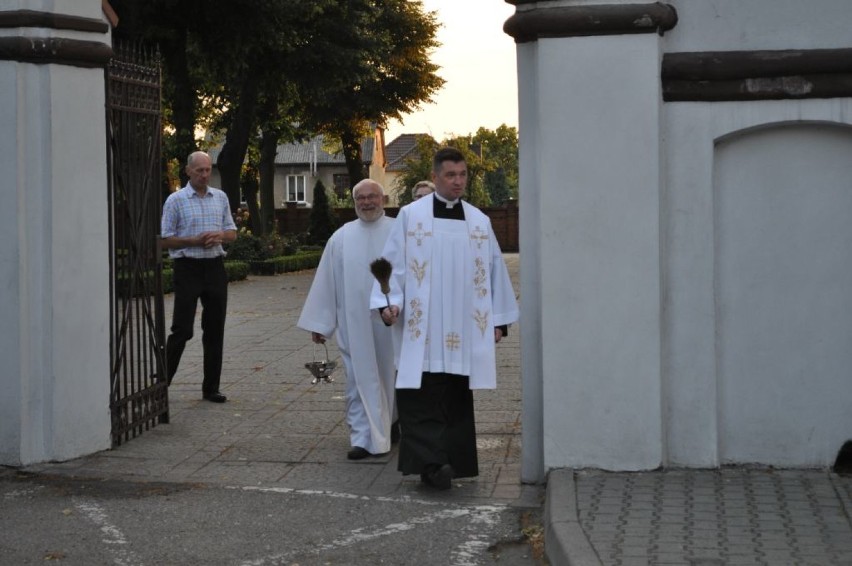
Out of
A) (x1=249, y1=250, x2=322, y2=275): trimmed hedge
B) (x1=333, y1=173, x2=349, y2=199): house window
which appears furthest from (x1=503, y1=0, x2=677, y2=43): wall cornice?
(x1=333, y1=173, x2=349, y2=199): house window

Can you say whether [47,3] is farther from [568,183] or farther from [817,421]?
[817,421]

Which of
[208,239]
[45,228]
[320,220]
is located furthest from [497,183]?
[45,228]

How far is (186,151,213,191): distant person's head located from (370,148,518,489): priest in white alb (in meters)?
3.48

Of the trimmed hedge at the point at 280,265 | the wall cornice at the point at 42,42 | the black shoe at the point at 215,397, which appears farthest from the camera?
the trimmed hedge at the point at 280,265

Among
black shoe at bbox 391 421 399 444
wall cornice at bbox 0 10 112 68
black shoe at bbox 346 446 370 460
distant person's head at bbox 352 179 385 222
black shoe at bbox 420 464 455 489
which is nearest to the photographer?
black shoe at bbox 420 464 455 489

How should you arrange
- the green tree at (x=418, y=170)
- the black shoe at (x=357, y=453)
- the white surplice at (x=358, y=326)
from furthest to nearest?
the green tree at (x=418, y=170) < the white surplice at (x=358, y=326) < the black shoe at (x=357, y=453)

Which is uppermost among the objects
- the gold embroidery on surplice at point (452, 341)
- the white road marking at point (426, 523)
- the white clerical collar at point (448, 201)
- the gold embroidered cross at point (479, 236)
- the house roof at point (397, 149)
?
the house roof at point (397, 149)

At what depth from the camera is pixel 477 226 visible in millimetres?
8898

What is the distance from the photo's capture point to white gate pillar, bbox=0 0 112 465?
936 cm

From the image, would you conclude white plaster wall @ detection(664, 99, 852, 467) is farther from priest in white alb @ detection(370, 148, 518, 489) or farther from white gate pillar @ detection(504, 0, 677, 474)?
priest in white alb @ detection(370, 148, 518, 489)

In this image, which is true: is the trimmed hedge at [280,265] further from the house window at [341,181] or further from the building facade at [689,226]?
the house window at [341,181]

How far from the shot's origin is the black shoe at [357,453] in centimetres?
971

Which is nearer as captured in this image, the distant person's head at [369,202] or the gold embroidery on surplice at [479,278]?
the gold embroidery on surplice at [479,278]

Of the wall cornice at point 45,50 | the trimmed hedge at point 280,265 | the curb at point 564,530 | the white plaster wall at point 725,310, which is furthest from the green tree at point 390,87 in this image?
the curb at point 564,530
